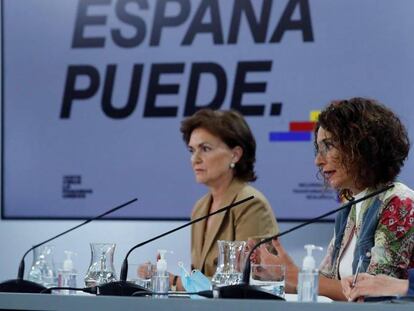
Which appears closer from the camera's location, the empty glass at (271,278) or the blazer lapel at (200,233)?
the empty glass at (271,278)

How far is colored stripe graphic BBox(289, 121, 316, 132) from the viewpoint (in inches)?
191

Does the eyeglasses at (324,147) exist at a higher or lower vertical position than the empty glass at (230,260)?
higher

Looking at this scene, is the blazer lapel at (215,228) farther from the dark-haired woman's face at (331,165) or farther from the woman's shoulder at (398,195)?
the woman's shoulder at (398,195)

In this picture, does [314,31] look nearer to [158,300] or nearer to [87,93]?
[87,93]

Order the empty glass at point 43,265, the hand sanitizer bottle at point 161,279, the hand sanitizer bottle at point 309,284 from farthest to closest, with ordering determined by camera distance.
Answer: the empty glass at point 43,265, the hand sanitizer bottle at point 161,279, the hand sanitizer bottle at point 309,284

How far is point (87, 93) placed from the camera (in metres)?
5.25

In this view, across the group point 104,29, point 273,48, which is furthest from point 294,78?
point 104,29

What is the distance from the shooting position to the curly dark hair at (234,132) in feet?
14.5

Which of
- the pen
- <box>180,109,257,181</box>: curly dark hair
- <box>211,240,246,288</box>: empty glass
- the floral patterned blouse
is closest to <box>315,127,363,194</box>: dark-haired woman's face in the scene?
the floral patterned blouse

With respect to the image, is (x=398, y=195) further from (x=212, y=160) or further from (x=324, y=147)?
(x=212, y=160)

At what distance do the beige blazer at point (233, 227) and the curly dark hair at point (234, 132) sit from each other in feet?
0.47

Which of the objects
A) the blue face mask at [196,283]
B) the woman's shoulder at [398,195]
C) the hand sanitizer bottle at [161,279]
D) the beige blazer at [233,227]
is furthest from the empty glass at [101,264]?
the beige blazer at [233,227]

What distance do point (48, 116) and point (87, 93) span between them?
0.24 meters

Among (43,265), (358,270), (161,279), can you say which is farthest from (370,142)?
(43,265)
